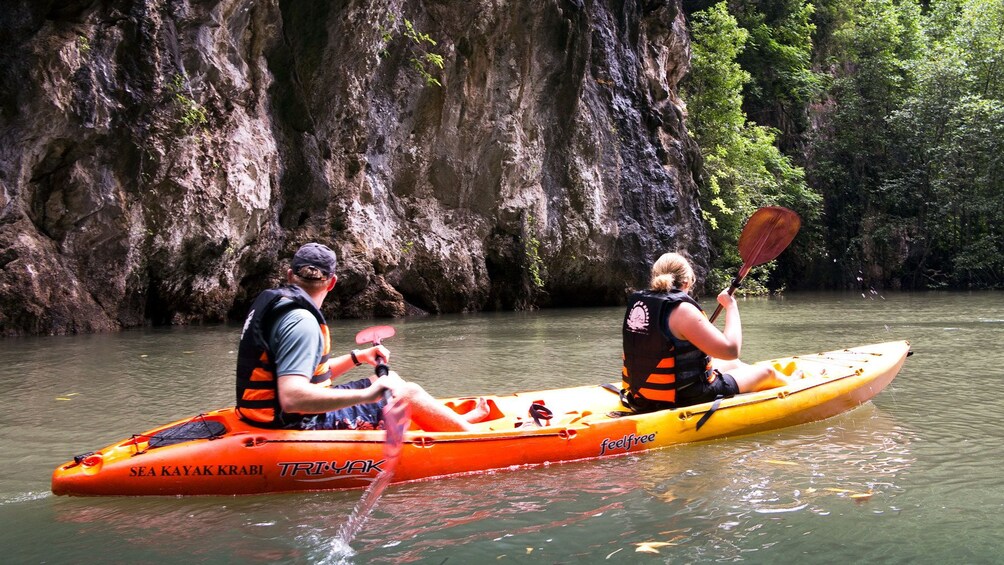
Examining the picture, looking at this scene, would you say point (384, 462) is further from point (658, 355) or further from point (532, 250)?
point (532, 250)

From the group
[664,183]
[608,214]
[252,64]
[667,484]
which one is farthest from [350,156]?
[667,484]

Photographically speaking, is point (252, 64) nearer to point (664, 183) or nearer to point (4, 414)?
point (4, 414)

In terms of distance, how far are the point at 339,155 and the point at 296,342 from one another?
12070 mm

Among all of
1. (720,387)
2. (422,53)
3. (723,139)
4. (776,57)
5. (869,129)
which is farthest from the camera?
(869,129)

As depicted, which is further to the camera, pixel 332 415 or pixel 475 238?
pixel 475 238

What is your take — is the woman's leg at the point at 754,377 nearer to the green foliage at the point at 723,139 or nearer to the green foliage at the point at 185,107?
the green foliage at the point at 185,107

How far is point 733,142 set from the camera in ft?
80.5

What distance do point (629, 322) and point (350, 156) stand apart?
1124 cm

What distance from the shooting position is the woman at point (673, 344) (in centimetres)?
457

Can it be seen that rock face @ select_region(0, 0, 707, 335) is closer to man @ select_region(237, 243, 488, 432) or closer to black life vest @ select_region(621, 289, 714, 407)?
man @ select_region(237, 243, 488, 432)

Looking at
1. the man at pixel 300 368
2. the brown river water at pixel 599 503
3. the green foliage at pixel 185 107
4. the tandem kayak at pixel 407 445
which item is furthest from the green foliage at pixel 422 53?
the man at pixel 300 368

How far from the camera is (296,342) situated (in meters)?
3.47

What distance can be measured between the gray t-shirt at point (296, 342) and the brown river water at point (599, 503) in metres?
0.66

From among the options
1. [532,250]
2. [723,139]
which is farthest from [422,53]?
[723,139]
